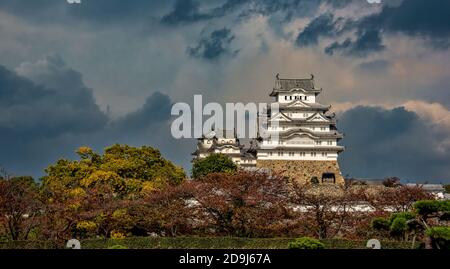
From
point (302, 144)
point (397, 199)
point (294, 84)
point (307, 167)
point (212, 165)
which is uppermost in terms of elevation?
point (294, 84)

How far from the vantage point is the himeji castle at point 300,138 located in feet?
183

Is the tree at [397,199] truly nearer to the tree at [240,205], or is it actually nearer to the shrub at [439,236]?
the tree at [240,205]

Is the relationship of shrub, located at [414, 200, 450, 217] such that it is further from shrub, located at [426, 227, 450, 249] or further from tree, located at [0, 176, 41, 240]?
tree, located at [0, 176, 41, 240]

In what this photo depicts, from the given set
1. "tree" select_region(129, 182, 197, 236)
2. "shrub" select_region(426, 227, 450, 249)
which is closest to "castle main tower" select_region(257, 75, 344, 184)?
"tree" select_region(129, 182, 197, 236)

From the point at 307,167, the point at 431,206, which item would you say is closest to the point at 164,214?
the point at 431,206

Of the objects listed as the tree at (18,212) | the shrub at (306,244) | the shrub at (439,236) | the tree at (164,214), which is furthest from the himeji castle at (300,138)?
the shrub at (439,236)

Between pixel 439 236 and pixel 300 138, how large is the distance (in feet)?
126

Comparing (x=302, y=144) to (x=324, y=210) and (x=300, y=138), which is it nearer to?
(x=300, y=138)

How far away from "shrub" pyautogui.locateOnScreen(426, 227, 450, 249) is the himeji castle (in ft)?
113

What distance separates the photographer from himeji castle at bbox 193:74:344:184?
183 ft

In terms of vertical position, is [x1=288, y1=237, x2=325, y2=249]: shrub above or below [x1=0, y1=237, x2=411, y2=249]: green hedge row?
below

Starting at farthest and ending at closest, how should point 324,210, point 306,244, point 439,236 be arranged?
point 324,210, point 306,244, point 439,236

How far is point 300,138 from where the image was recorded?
56750 millimetres

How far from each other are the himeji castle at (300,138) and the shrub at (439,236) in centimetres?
3446
